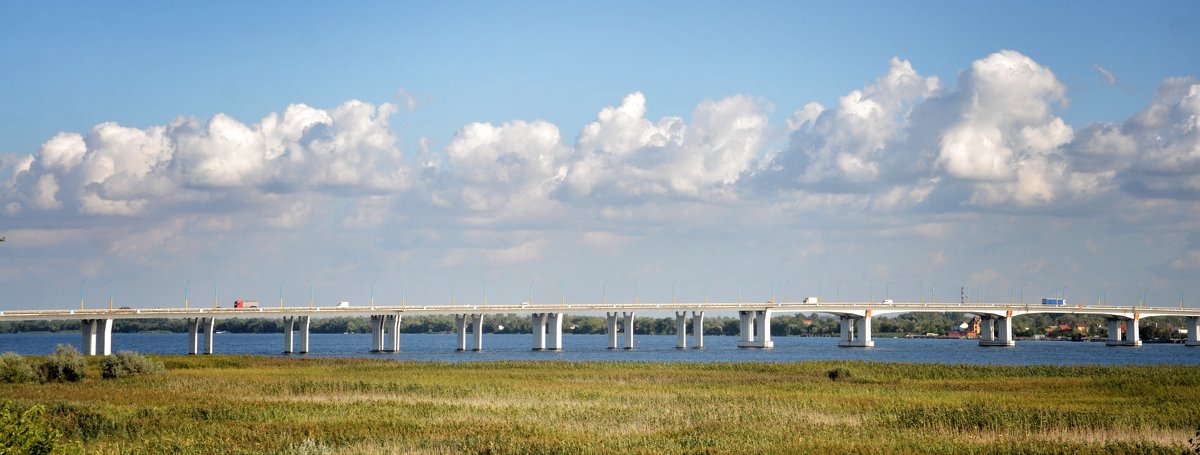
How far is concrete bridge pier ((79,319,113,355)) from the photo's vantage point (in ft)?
422

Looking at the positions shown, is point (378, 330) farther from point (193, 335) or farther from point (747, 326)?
point (747, 326)

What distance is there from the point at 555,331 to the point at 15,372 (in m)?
102

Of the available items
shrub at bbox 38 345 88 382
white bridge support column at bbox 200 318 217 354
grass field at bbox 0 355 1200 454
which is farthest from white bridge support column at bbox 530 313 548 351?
shrub at bbox 38 345 88 382

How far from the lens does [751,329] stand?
603 feet

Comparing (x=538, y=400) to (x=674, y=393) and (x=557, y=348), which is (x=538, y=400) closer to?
(x=674, y=393)

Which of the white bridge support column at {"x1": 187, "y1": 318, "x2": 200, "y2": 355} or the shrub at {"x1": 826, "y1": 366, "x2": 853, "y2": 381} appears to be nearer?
the shrub at {"x1": 826, "y1": 366, "x2": 853, "y2": 381}

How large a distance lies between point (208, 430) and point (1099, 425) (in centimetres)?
3253

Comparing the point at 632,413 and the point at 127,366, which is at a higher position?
the point at 127,366

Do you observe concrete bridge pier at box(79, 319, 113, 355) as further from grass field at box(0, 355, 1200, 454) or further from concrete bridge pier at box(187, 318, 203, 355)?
grass field at box(0, 355, 1200, 454)

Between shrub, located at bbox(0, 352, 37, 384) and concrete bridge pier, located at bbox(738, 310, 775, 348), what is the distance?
12343 cm

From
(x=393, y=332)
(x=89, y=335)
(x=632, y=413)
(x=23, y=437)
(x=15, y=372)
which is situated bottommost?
(x=632, y=413)

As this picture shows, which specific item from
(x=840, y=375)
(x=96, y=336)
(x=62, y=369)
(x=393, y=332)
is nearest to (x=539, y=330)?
(x=393, y=332)

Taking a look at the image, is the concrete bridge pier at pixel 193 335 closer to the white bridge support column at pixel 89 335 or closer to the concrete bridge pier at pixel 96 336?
the concrete bridge pier at pixel 96 336

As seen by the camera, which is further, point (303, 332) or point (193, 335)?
point (303, 332)
